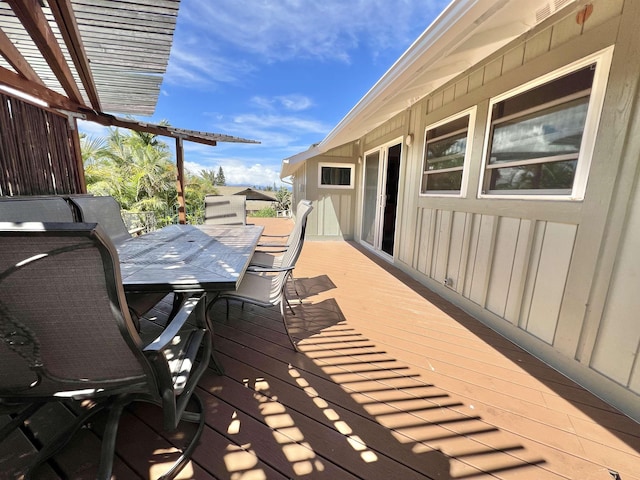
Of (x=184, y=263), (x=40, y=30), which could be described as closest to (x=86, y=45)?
(x=40, y=30)

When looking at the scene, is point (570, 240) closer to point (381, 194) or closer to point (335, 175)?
point (381, 194)

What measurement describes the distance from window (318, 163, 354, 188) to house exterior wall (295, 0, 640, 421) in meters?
3.35

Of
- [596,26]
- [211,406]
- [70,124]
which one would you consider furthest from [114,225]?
[596,26]

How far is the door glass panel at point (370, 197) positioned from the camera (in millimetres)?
5523

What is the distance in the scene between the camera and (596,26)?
5.24 feet

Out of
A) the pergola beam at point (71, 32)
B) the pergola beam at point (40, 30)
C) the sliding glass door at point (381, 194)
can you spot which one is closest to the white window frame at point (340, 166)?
the sliding glass door at point (381, 194)

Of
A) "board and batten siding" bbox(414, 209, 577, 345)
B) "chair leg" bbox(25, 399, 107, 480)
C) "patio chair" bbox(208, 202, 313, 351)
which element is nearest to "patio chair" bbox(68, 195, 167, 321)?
"patio chair" bbox(208, 202, 313, 351)

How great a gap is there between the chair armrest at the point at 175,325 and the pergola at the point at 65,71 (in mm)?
1952

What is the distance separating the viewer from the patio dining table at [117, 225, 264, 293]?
1.38 m

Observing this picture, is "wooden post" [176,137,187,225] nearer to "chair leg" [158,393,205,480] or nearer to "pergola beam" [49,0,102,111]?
"pergola beam" [49,0,102,111]

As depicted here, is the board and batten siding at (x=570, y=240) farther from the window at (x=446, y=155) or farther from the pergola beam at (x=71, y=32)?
the pergola beam at (x=71, y=32)

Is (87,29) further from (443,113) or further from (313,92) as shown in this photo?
(313,92)

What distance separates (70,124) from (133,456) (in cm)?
449

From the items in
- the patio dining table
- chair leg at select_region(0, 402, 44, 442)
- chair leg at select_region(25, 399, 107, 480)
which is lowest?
chair leg at select_region(25, 399, 107, 480)
